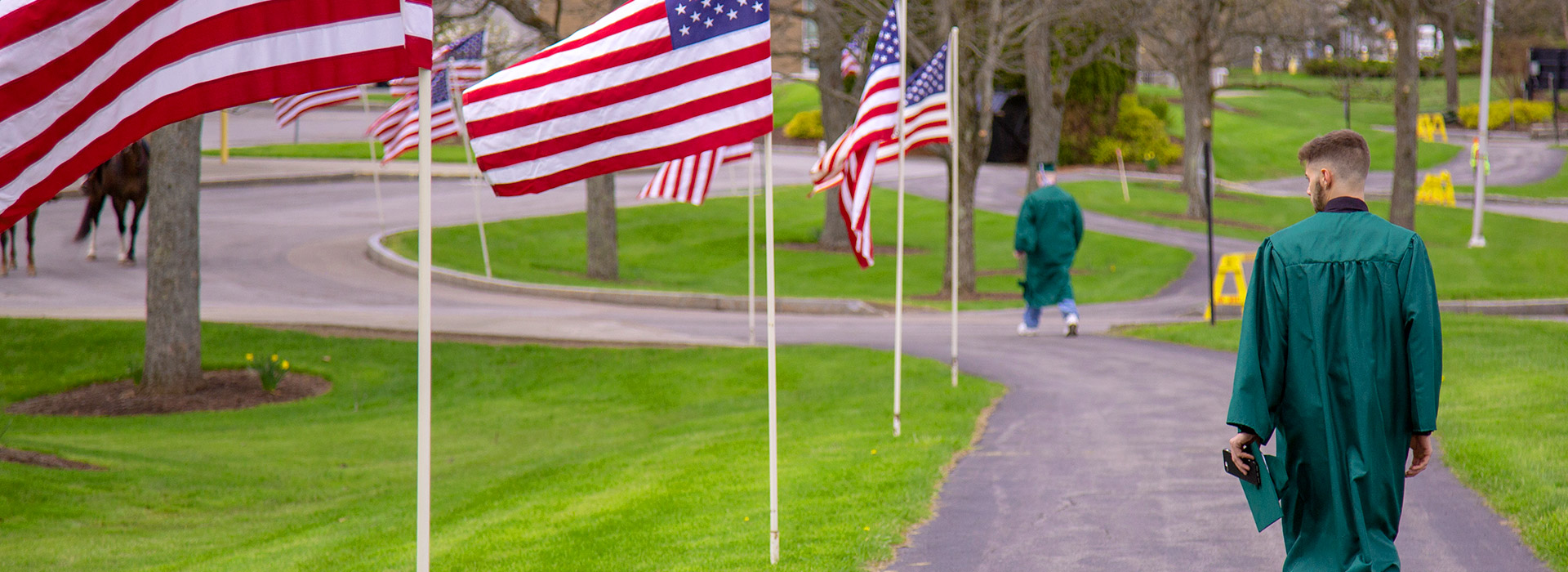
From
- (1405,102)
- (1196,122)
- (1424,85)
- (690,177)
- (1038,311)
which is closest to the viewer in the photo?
(690,177)

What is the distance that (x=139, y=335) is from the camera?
48.6ft

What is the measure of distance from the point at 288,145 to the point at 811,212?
20683mm

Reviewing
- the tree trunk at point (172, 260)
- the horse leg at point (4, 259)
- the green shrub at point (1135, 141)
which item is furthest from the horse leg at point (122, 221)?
the green shrub at point (1135, 141)

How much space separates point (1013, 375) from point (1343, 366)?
7954 mm

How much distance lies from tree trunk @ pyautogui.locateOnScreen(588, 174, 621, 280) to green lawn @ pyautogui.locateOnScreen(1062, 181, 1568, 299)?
530 inches

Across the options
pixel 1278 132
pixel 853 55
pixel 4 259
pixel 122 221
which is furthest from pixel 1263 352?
pixel 1278 132

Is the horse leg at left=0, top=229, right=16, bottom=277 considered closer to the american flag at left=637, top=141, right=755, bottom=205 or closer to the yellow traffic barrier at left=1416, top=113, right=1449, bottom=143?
the american flag at left=637, top=141, right=755, bottom=205

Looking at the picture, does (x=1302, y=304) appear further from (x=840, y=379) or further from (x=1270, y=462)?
(x=840, y=379)

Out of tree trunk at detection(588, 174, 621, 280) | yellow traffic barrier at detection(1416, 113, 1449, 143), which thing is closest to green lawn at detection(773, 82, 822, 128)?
yellow traffic barrier at detection(1416, 113, 1449, 143)

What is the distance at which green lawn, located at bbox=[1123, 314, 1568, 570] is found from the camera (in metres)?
6.37

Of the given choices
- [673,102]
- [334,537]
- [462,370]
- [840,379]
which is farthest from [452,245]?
[673,102]

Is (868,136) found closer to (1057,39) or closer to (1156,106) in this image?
(1057,39)

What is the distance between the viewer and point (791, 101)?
208 ft

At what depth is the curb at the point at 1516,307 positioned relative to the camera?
A: 55.8 feet
